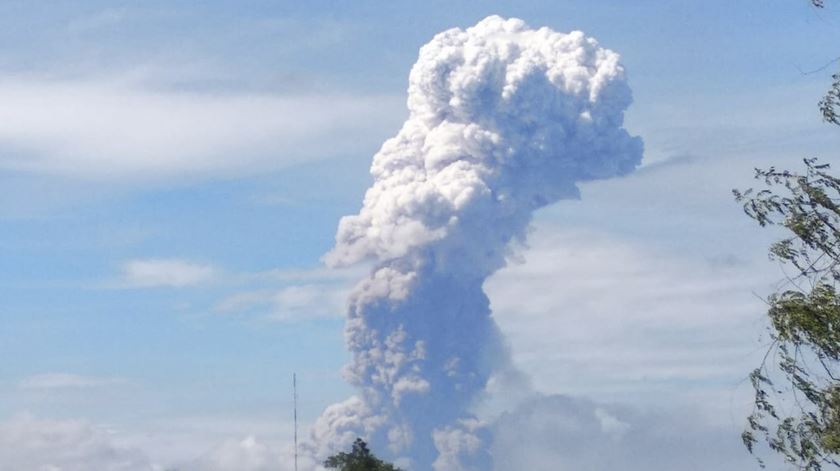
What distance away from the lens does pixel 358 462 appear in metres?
61.6

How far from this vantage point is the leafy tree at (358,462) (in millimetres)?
61219

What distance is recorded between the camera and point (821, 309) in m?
21.4

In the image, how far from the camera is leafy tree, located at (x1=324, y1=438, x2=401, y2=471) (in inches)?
2410

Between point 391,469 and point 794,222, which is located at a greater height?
point 391,469

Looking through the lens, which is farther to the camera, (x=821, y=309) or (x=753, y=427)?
(x=753, y=427)

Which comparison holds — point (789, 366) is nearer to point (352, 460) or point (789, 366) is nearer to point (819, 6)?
point (819, 6)

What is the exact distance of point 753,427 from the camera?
75.7 feet

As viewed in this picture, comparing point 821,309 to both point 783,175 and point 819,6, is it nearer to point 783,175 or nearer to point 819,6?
point 783,175

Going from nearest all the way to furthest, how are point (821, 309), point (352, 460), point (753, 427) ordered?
1. point (821, 309)
2. point (753, 427)
3. point (352, 460)

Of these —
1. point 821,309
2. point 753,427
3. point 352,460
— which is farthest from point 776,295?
point 352,460

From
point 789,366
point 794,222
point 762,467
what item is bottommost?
point 762,467

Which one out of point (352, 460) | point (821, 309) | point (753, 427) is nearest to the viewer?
point (821, 309)

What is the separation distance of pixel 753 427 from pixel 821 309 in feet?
8.57

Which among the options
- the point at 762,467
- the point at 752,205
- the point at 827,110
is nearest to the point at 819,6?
the point at 827,110
